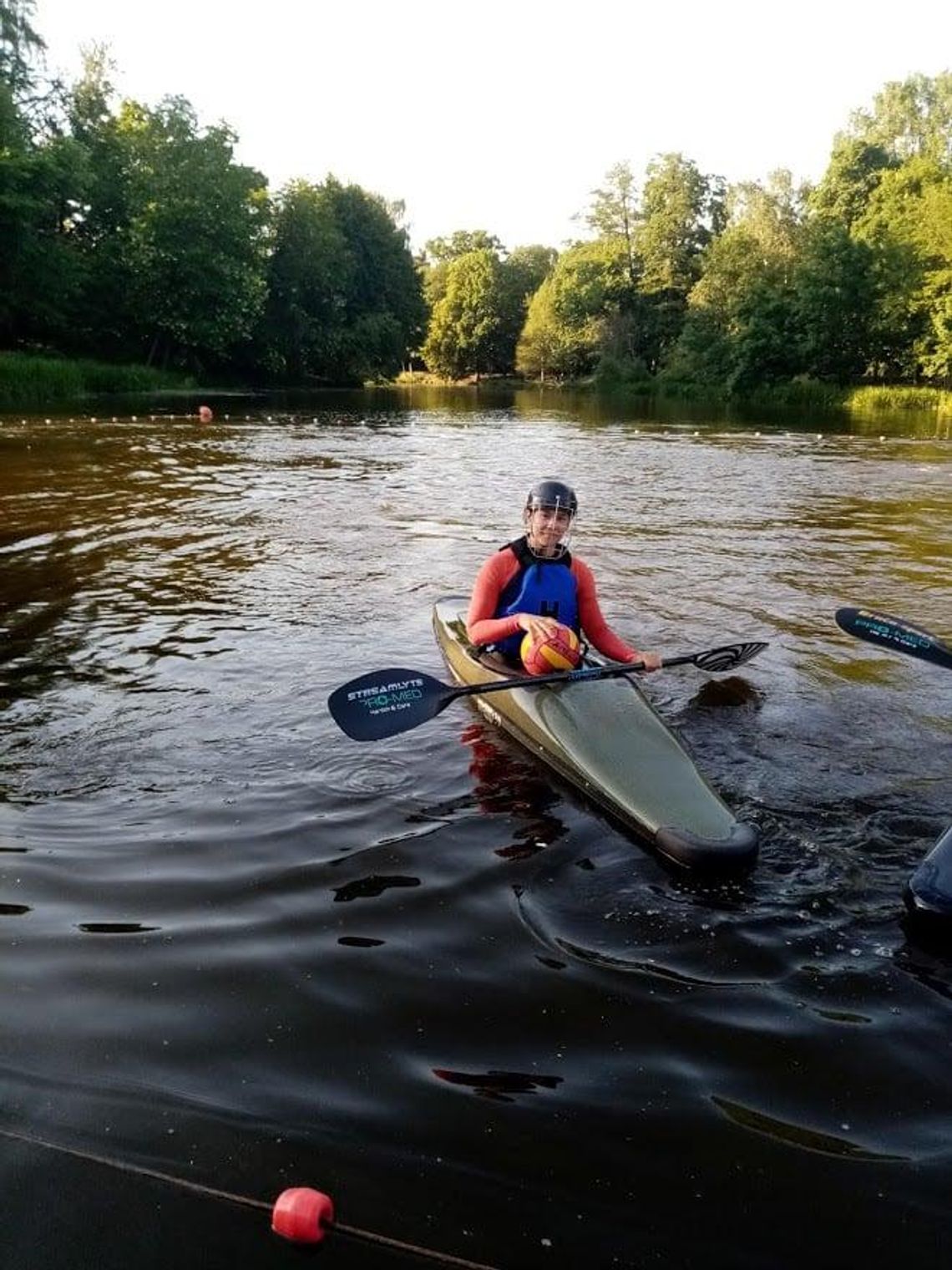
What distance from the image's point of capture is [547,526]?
5371 mm

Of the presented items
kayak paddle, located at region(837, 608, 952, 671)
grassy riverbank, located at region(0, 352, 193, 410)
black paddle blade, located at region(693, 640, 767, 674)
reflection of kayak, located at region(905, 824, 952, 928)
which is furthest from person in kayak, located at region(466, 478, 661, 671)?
grassy riverbank, located at region(0, 352, 193, 410)

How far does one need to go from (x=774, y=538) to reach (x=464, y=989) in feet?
31.7

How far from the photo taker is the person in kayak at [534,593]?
213 inches

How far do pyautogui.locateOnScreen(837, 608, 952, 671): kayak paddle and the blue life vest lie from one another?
1.55 metres

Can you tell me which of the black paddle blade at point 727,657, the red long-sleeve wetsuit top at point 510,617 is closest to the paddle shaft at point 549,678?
the red long-sleeve wetsuit top at point 510,617

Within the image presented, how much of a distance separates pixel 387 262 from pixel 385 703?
222 feet

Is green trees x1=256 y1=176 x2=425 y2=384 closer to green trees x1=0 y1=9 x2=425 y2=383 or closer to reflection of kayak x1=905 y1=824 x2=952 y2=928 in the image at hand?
green trees x1=0 y1=9 x2=425 y2=383

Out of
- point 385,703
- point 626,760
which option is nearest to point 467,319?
point 385,703

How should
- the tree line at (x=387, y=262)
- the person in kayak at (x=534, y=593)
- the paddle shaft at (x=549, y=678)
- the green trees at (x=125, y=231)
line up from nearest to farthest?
the paddle shaft at (x=549, y=678) < the person in kayak at (x=534, y=593) < the green trees at (x=125, y=231) < the tree line at (x=387, y=262)

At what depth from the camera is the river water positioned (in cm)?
229

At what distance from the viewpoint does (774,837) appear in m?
4.16

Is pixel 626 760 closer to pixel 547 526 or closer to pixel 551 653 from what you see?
pixel 551 653

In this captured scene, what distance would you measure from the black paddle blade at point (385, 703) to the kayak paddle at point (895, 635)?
207 cm

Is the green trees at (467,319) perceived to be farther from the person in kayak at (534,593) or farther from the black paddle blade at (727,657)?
the person in kayak at (534,593)
